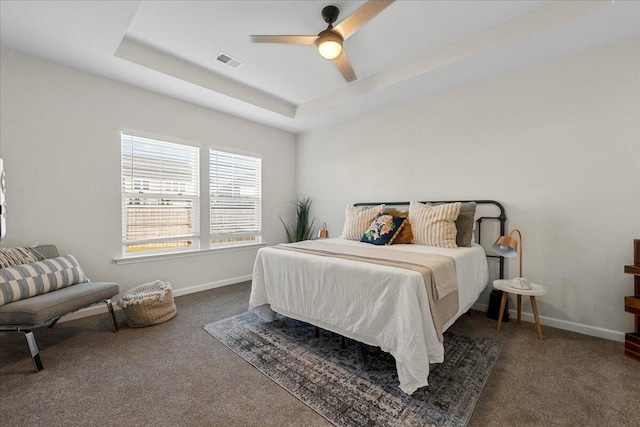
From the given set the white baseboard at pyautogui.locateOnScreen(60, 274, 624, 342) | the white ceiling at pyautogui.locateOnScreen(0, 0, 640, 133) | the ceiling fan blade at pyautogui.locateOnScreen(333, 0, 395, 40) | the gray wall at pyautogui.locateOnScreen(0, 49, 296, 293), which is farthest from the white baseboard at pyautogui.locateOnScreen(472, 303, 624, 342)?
the gray wall at pyautogui.locateOnScreen(0, 49, 296, 293)

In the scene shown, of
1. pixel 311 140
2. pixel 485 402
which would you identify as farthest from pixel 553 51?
pixel 311 140

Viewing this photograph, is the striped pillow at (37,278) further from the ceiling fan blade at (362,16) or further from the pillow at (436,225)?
the pillow at (436,225)

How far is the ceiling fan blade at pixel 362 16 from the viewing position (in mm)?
1802

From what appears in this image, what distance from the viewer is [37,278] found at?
2176 mm

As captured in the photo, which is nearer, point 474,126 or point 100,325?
point 100,325

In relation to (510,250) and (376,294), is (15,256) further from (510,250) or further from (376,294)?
(510,250)

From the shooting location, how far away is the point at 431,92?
334 cm

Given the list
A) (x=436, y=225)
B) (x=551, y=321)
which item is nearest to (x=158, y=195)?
(x=436, y=225)

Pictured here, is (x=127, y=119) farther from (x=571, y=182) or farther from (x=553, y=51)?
(x=571, y=182)

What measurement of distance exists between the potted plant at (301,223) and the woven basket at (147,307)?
2.41 meters

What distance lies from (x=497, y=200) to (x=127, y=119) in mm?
4362

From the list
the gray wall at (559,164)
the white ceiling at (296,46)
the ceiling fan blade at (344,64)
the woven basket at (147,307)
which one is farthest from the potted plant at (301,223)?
the ceiling fan blade at (344,64)

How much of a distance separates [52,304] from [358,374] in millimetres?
2319

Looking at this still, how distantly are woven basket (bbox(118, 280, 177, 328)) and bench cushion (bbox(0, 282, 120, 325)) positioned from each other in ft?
0.68
